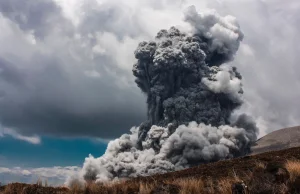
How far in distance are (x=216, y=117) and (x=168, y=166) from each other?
22.7 m

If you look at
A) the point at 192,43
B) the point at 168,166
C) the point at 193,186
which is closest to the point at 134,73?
the point at 192,43

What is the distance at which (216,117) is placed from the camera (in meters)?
101

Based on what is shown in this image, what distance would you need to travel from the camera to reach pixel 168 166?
88000 millimetres

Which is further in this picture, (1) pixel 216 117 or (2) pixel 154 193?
(1) pixel 216 117

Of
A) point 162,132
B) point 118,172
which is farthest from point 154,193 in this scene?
point 162,132

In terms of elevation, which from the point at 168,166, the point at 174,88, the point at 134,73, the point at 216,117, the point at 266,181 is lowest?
the point at 266,181

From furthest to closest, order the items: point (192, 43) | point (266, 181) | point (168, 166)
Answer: point (192, 43)
point (168, 166)
point (266, 181)

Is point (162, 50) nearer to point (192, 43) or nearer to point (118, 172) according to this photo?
point (192, 43)

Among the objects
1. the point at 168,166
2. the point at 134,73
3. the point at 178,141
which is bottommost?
the point at 168,166

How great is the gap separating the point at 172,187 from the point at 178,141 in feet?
262

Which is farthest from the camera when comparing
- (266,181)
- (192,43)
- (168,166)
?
(192,43)

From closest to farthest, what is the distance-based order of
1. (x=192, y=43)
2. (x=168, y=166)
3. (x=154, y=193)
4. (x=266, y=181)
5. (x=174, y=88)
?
(x=266, y=181) → (x=154, y=193) → (x=168, y=166) → (x=192, y=43) → (x=174, y=88)

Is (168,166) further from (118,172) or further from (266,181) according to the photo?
(266,181)

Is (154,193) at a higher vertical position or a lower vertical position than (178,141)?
lower
